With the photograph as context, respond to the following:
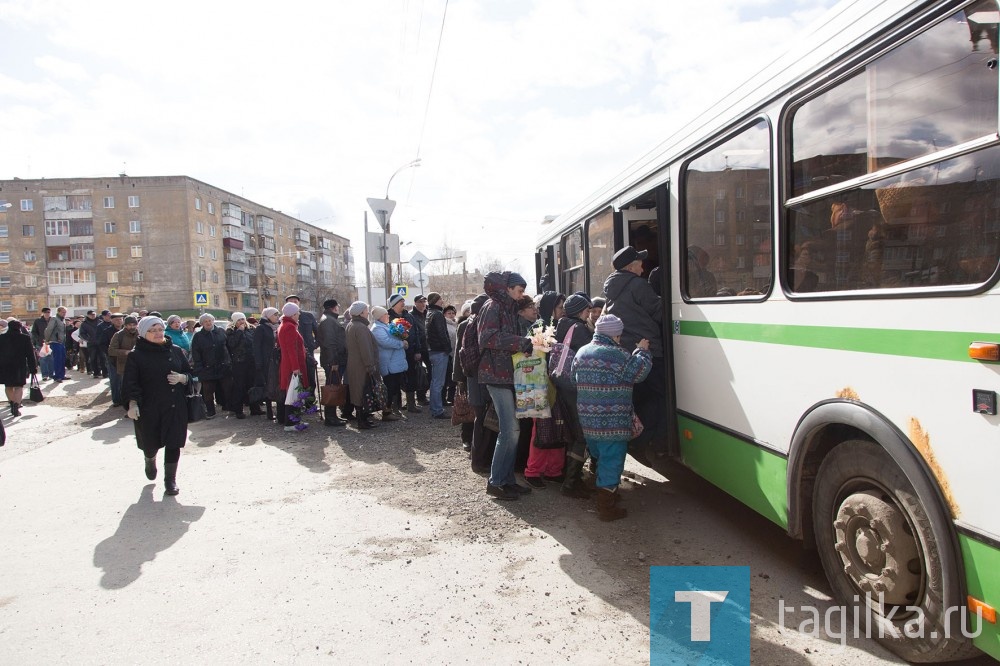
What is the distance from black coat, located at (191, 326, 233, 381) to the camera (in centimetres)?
1034

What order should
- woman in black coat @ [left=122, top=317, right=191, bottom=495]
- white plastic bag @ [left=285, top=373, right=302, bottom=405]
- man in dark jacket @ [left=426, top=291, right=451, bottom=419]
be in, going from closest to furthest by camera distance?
1. woman in black coat @ [left=122, top=317, right=191, bottom=495]
2. white plastic bag @ [left=285, top=373, right=302, bottom=405]
3. man in dark jacket @ [left=426, top=291, right=451, bottom=419]

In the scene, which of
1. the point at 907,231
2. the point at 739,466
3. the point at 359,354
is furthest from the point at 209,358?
the point at 907,231

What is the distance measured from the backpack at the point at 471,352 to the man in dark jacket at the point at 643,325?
1190 millimetres

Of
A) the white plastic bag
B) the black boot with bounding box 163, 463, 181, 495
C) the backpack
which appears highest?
the backpack

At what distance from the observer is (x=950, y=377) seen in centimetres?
238

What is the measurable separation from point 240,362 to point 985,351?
402 inches

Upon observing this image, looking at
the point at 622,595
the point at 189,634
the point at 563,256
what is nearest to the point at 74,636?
the point at 189,634

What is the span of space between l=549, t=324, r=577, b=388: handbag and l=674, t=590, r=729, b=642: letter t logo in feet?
6.07

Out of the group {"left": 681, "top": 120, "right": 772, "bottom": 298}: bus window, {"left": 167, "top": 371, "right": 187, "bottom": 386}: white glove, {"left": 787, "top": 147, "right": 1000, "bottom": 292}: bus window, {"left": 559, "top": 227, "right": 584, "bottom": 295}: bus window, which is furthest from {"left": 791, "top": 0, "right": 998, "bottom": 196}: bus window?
{"left": 167, "top": 371, "right": 187, "bottom": 386}: white glove

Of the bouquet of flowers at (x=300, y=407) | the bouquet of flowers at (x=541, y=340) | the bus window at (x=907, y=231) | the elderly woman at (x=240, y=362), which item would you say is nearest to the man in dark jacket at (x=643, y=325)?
the bouquet of flowers at (x=541, y=340)

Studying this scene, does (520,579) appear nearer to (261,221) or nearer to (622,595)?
(622,595)

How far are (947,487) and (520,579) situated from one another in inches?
94.7

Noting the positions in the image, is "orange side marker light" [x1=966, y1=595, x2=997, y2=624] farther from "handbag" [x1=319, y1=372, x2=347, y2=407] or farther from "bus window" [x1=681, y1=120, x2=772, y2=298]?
"handbag" [x1=319, y1=372, x2=347, y2=407]

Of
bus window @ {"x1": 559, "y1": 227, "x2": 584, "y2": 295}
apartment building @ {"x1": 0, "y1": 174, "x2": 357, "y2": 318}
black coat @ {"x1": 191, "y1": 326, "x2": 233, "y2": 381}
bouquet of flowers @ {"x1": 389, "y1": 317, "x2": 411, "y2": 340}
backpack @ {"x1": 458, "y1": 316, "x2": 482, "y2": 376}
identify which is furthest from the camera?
apartment building @ {"x1": 0, "y1": 174, "x2": 357, "y2": 318}
